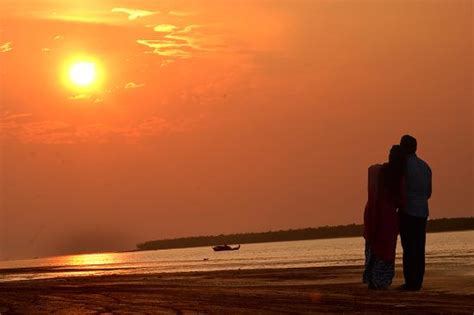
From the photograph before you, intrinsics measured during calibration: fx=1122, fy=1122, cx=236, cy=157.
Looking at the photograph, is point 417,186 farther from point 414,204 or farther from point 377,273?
point 377,273

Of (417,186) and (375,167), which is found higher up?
(375,167)

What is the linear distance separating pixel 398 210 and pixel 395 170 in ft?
2.28

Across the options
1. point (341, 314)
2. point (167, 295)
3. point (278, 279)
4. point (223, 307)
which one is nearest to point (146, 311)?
point (223, 307)

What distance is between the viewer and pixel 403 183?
17.3m

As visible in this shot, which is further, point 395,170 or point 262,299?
point 395,170

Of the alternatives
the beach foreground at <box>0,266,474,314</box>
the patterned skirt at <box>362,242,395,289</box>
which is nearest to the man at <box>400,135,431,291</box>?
the patterned skirt at <box>362,242,395,289</box>

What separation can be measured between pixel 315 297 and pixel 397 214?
12.0 feet

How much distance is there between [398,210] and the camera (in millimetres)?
17594

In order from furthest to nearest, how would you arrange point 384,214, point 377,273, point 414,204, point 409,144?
point 384,214 < point 409,144 < point 414,204 < point 377,273

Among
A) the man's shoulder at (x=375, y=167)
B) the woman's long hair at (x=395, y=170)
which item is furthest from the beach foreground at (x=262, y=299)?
the man's shoulder at (x=375, y=167)

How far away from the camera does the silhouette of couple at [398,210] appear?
1712 centimetres

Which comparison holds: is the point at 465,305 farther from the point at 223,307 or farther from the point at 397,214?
the point at 397,214

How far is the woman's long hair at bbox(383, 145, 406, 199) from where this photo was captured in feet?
56.7

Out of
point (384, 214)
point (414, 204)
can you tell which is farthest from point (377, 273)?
point (414, 204)
